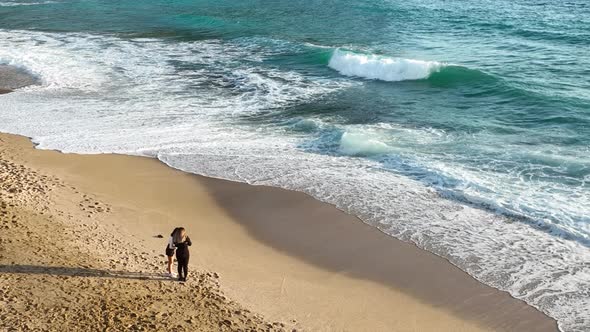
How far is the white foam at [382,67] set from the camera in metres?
23.7

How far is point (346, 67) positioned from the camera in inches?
1001

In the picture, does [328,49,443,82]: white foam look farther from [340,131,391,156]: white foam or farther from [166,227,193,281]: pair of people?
[166,227,193,281]: pair of people

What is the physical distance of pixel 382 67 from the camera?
965 inches

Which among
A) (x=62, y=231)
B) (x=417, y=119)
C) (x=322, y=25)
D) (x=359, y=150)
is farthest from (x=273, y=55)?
(x=62, y=231)

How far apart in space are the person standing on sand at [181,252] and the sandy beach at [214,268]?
0.64 ft

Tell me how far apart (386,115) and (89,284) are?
1226 centimetres

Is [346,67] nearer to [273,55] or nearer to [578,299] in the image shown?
[273,55]

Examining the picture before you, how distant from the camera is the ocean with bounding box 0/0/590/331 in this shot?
11773 mm

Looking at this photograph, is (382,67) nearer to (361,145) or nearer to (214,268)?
(361,145)

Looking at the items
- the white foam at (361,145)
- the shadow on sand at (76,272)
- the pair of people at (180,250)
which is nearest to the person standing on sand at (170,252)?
the pair of people at (180,250)

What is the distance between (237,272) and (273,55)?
19836 mm

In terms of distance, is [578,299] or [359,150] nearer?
[578,299]

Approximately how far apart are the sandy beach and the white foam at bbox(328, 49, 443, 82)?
Result: 39.5 ft

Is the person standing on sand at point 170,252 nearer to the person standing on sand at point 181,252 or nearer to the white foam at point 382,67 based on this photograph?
the person standing on sand at point 181,252
